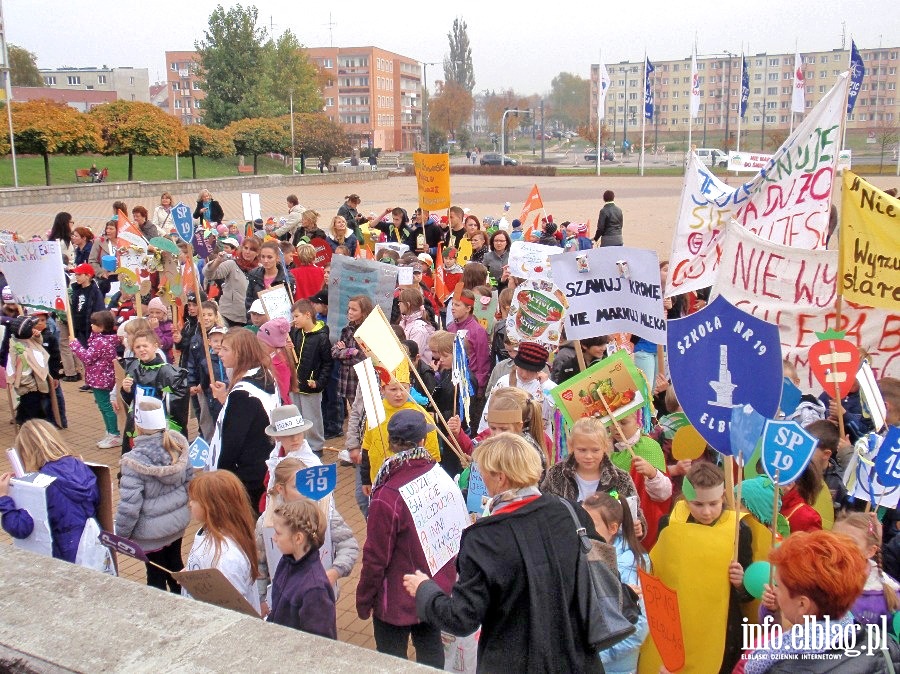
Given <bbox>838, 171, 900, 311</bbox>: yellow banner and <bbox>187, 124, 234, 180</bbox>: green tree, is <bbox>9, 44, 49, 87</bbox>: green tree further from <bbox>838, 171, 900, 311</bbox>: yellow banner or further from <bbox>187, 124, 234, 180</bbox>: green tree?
<bbox>838, 171, 900, 311</bbox>: yellow banner

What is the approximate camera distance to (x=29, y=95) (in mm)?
82438

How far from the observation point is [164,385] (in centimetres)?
666

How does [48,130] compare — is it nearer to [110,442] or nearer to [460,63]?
[110,442]

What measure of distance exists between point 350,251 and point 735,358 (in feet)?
25.7

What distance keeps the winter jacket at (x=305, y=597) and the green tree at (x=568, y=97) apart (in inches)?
6174

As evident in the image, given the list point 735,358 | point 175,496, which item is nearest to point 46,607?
point 175,496

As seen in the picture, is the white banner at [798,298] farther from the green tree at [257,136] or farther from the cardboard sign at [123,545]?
the green tree at [257,136]

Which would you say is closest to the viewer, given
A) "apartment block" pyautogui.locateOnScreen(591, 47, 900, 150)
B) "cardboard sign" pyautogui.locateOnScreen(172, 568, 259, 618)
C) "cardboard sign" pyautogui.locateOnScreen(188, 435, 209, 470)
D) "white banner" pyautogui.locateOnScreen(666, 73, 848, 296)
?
"cardboard sign" pyautogui.locateOnScreen(172, 568, 259, 618)

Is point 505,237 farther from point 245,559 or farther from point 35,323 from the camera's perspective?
point 245,559

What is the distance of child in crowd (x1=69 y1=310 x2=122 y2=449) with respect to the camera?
27.4ft

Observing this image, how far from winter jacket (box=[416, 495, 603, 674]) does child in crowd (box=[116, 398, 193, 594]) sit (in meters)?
2.45

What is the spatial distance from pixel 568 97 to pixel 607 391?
17315 centimetres

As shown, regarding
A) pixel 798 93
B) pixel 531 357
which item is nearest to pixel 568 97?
pixel 798 93

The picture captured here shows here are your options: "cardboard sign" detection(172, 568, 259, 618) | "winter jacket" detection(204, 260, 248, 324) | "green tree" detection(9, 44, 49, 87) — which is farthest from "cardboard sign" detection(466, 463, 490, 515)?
"green tree" detection(9, 44, 49, 87)
